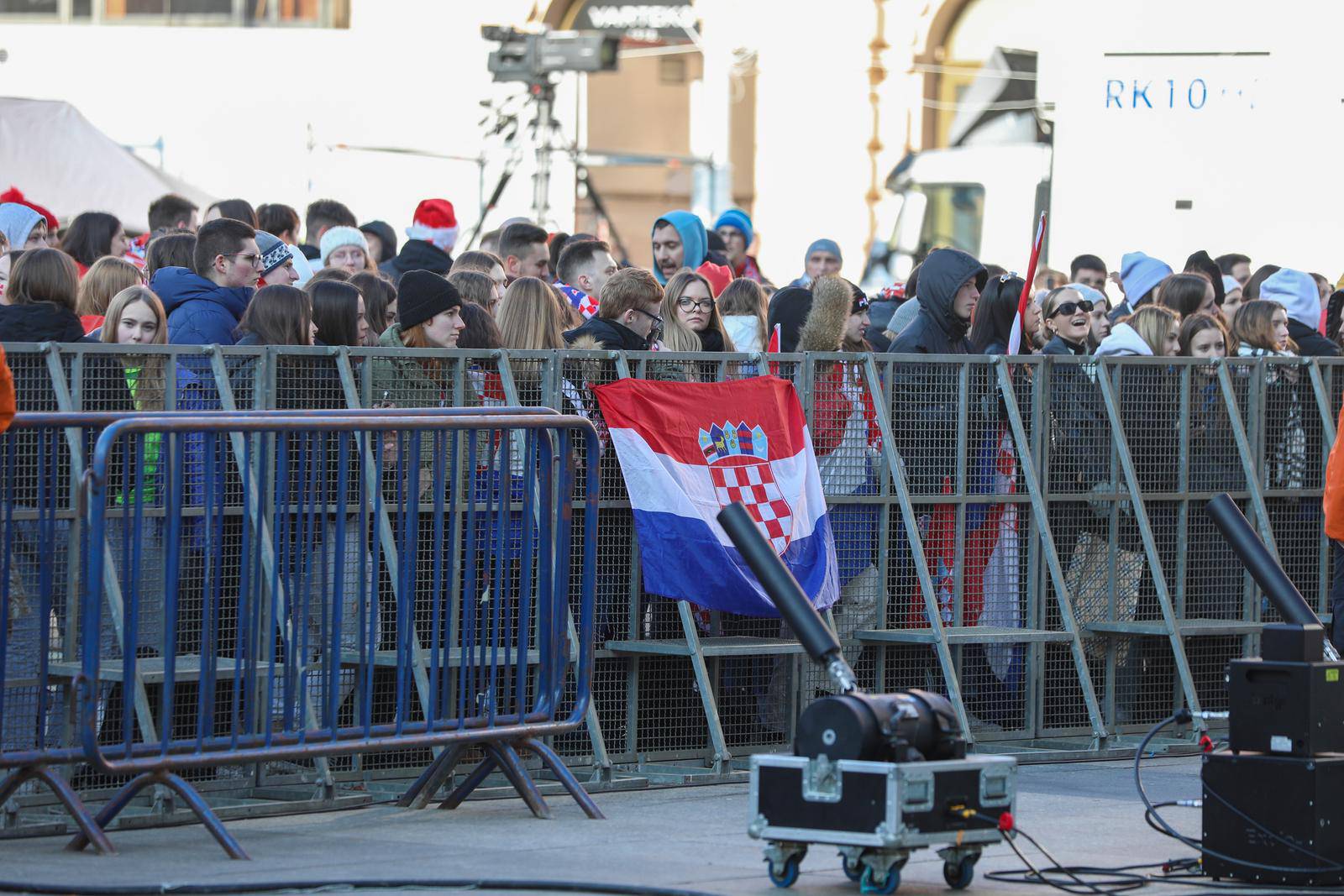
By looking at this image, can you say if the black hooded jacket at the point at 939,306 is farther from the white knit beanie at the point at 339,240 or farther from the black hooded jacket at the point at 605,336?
the white knit beanie at the point at 339,240

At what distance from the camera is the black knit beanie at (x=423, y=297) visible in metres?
9.57

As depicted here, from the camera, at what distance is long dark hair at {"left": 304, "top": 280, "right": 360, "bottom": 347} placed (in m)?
9.49

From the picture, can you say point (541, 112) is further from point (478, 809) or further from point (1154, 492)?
point (478, 809)

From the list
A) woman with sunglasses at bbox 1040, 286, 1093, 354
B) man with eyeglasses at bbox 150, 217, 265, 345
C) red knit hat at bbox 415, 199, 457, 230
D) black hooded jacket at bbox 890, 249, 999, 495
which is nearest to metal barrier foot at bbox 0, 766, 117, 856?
man with eyeglasses at bbox 150, 217, 265, 345

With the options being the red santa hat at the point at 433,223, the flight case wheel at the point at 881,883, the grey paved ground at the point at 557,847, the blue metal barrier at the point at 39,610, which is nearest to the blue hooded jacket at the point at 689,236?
the red santa hat at the point at 433,223

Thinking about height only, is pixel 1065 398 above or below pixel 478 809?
above

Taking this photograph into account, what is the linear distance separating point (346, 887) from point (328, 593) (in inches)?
57.0

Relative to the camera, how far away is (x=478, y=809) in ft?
28.8

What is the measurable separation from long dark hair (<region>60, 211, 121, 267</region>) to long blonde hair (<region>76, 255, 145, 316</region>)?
2134mm

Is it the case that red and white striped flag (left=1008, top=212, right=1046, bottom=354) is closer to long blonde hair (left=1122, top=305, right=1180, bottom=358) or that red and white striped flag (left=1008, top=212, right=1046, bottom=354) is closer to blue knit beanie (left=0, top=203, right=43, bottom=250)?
long blonde hair (left=1122, top=305, right=1180, bottom=358)

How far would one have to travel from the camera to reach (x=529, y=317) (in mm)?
10109

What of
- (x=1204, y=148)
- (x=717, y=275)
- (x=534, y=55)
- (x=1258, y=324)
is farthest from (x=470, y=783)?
(x=534, y=55)

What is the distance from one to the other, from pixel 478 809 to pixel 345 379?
1.72 m

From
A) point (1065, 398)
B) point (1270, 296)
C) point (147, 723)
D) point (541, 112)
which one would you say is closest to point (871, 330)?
point (1065, 398)
